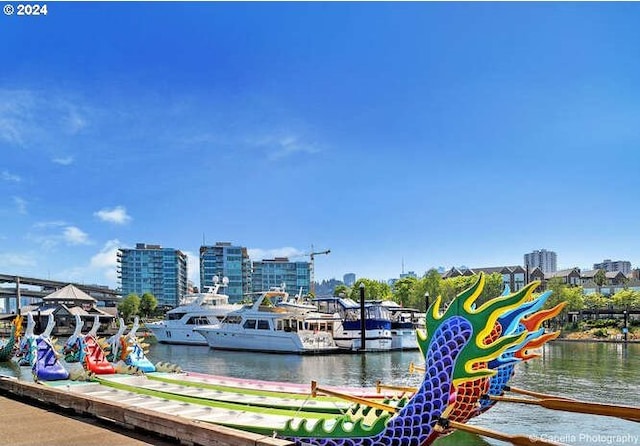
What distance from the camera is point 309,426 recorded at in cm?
1069

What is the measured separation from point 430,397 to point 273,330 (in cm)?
4027

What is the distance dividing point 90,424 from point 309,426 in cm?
444

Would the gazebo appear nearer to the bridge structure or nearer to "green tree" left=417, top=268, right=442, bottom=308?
the bridge structure

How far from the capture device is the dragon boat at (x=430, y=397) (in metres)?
8.81

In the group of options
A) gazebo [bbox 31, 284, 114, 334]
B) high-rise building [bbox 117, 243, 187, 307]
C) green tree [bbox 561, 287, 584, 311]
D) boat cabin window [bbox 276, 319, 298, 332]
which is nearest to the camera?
boat cabin window [bbox 276, 319, 298, 332]

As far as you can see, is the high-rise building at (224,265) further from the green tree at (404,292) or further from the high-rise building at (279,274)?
the green tree at (404,292)

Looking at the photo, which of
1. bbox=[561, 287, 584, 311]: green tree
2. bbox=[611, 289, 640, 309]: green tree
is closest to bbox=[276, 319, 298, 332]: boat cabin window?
bbox=[561, 287, 584, 311]: green tree

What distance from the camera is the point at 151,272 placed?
156 meters

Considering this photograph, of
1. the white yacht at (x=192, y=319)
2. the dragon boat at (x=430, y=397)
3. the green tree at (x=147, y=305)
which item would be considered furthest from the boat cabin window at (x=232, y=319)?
the green tree at (x=147, y=305)

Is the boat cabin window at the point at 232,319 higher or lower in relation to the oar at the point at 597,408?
lower

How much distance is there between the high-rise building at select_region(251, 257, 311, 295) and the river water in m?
117

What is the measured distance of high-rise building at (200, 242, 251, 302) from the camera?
6147 inches

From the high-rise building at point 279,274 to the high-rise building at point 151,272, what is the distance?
26.3m

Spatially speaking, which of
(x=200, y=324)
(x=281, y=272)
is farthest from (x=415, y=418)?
(x=281, y=272)
